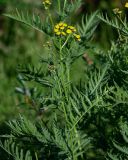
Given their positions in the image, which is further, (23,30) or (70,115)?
(23,30)

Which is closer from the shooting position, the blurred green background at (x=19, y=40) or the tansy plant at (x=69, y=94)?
the tansy plant at (x=69, y=94)

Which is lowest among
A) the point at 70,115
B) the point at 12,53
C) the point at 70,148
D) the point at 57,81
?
the point at 70,148

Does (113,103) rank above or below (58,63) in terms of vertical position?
below

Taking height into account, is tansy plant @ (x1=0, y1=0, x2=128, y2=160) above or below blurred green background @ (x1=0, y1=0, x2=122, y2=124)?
below

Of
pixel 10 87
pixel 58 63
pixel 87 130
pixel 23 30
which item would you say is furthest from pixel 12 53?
pixel 58 63

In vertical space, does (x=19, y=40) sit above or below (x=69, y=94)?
above

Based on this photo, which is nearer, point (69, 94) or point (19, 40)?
point (69, 94)

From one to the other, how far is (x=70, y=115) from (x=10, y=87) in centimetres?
291

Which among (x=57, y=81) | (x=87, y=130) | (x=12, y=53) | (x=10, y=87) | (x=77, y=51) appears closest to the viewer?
(x=57, y=81)

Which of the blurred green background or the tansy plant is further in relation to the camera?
the blurred green background

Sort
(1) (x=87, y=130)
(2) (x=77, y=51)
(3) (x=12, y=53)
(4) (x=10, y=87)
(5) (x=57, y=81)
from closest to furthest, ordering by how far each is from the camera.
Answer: (5) (x=57, y=81) → (2) (x=77, y=51) → (1) (x=87, y=130) → (4) (x=10, y=87) → (3) (x=12, y=53)

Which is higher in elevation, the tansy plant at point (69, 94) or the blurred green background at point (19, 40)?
the blurred green background at point (19, 40)

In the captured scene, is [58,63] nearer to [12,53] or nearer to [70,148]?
[70,148]

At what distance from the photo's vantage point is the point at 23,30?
6188 mm
